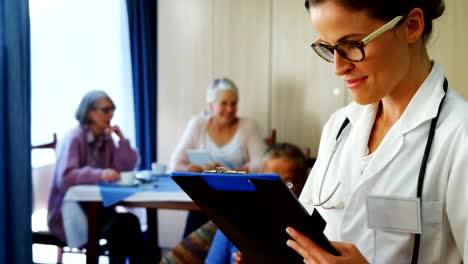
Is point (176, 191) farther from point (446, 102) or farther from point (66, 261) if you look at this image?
point (446, 102)

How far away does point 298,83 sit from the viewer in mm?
3852

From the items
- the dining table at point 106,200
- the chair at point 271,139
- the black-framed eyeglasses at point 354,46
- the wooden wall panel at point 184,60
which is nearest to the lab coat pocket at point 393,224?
the black-framed eyeglasses at point 354,46

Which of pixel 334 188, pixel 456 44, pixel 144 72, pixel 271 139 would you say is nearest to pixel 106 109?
pixel 144 72

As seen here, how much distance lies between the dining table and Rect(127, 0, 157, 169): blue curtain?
1279 millimetres

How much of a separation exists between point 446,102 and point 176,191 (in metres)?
2.12

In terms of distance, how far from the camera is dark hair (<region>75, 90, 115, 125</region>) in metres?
3.27

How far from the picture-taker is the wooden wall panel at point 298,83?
3.78m

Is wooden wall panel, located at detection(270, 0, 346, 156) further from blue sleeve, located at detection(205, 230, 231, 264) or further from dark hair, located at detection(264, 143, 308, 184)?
blue sleeve, located at detection(205, 230, 231, 264)

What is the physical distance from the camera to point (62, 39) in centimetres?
334

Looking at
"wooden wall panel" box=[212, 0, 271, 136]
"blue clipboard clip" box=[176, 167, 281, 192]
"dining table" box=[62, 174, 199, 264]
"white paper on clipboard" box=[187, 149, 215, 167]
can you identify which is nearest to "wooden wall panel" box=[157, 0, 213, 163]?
"wooden wall panel" box=[212, 0, 271, 136]

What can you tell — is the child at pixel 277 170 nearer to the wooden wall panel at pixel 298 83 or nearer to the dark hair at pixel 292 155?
the dark hair at pixel 292 155

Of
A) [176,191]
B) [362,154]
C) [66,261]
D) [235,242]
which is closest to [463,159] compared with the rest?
[362,154]

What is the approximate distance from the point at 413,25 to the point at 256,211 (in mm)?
419

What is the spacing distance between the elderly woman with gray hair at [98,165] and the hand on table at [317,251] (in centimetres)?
223
